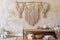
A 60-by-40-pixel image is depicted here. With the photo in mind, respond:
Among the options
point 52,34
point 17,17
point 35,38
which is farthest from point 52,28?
point 17,17

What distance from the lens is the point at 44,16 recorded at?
5.37 metres

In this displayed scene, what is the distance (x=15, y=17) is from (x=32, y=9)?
2.22 feet

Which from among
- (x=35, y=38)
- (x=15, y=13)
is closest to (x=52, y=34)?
(x=35, y=38)

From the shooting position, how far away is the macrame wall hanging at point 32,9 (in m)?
5.32

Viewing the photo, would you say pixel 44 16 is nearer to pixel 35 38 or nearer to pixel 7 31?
pixel 35 38

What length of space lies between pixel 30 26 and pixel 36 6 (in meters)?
0.75

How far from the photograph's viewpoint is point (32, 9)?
533cm

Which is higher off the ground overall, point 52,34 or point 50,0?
point 50,0

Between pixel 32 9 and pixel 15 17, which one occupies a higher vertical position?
pixel 32 9

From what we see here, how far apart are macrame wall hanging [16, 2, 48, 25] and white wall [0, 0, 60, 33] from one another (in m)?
0.17

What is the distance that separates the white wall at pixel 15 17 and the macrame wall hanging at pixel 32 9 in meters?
0.17

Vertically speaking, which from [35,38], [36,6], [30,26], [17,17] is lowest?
[35,38]

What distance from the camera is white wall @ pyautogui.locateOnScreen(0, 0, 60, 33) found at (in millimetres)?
5348

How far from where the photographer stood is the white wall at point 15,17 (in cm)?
535
